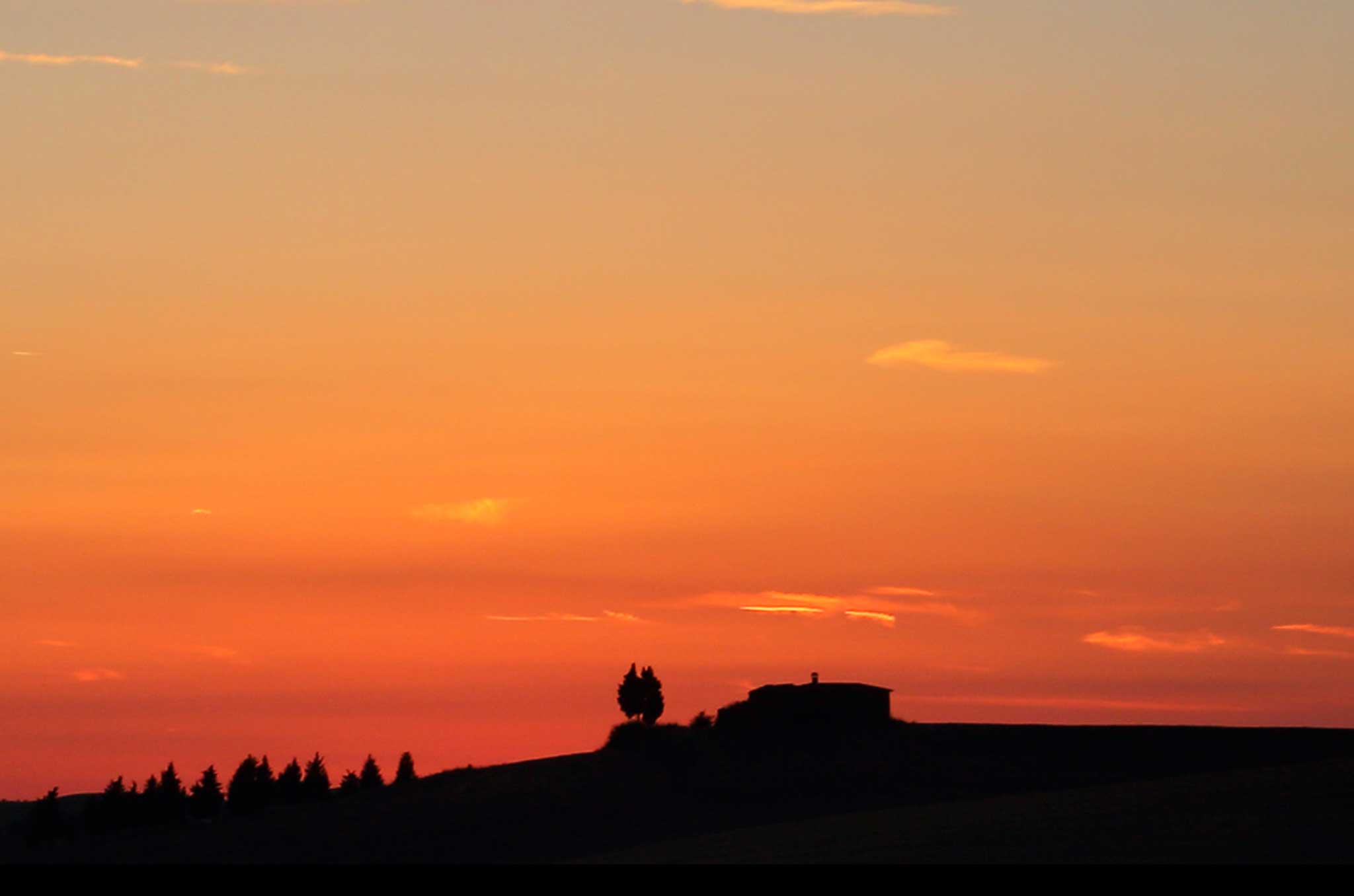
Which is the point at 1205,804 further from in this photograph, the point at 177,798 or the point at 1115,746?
the point at 177,798

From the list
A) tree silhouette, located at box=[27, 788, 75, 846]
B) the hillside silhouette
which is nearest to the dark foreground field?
the hillside silhouette

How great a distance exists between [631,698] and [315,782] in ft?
113

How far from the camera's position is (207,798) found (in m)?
151

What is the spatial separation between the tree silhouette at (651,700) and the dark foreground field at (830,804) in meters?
2.73

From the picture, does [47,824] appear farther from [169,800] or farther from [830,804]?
[830,804]

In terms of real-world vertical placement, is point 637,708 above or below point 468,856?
above

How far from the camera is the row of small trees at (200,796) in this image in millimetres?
144875

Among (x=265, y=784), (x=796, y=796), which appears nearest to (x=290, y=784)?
(x=265, y=784)

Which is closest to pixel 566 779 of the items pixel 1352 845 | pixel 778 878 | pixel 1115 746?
pixel 1115 746

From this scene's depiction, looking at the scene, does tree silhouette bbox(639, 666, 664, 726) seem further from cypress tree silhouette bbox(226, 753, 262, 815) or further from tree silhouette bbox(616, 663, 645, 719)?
cypress tree silhouette bbox(226, 753, 262, 815)

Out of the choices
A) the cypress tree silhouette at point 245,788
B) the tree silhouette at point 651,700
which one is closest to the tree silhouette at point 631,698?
the tree silhouette at point 651,700

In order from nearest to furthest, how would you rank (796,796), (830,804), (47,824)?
(830,804) < (796,796) < (47,824)

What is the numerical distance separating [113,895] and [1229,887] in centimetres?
1975

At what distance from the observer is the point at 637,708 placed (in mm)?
121625
